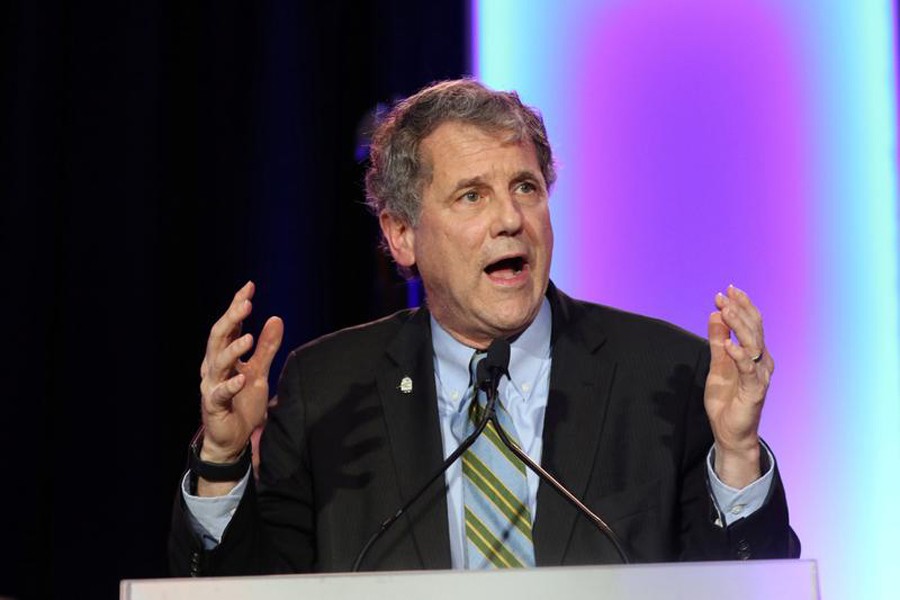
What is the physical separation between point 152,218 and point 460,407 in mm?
1126

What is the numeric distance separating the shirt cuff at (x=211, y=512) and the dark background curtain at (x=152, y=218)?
98cm

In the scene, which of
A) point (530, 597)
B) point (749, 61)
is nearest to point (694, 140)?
point (749, 61)

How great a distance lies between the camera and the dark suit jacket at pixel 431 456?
Answer: 2.06 metres

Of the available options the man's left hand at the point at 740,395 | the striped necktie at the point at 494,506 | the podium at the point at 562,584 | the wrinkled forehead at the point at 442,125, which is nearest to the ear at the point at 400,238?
the wrinkled forehead at the point at 442,125

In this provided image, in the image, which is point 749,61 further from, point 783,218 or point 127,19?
point 127,19

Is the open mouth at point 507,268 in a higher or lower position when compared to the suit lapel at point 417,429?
higher

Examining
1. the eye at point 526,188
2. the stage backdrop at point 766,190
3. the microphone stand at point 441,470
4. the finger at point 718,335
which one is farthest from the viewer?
the stage backdrop at point 766,190

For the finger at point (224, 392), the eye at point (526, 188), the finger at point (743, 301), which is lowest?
the finger at point (224, 392)

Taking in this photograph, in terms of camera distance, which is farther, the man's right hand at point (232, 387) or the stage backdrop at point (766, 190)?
the stage backdrop at point (766, 190)

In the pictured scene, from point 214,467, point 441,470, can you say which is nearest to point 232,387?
point 214,467

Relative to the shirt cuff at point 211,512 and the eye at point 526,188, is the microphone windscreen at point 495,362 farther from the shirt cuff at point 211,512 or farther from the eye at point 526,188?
the eye at point 526,188

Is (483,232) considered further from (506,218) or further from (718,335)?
(718,335)

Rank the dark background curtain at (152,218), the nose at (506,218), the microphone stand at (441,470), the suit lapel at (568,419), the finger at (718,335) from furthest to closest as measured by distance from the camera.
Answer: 1. the dark background curtain at (152,218)
2. the nose at (506,218)
3. the suit lapel at (568,419)
4. the finger at (718,335)
5. the microphone stand at (441,470)

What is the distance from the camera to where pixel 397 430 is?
223 centimetres
